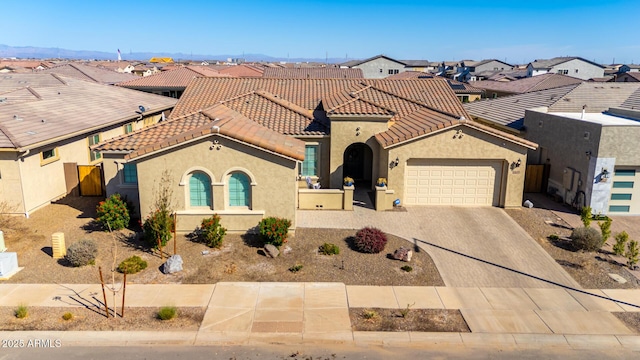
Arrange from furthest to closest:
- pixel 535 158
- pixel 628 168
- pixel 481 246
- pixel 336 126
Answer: pixel 535 158
pixel 336 126
pixel 628 168
pixel 481 246

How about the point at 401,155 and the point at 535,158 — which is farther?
the point at 535,158

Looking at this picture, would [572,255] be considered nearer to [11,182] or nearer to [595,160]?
[595,160]

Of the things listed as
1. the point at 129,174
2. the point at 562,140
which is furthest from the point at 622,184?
the point at 129,174

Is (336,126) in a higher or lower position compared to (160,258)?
higher

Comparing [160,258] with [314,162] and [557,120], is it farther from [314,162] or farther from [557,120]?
[557,120]

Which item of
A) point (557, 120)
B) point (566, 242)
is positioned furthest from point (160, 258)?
point (557, 120)

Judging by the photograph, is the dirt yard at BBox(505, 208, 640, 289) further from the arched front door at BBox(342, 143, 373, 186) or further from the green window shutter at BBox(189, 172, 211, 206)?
the green window shutter at BBox(189, 172, 211, 206)

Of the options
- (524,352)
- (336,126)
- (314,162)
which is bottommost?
(524,352)
